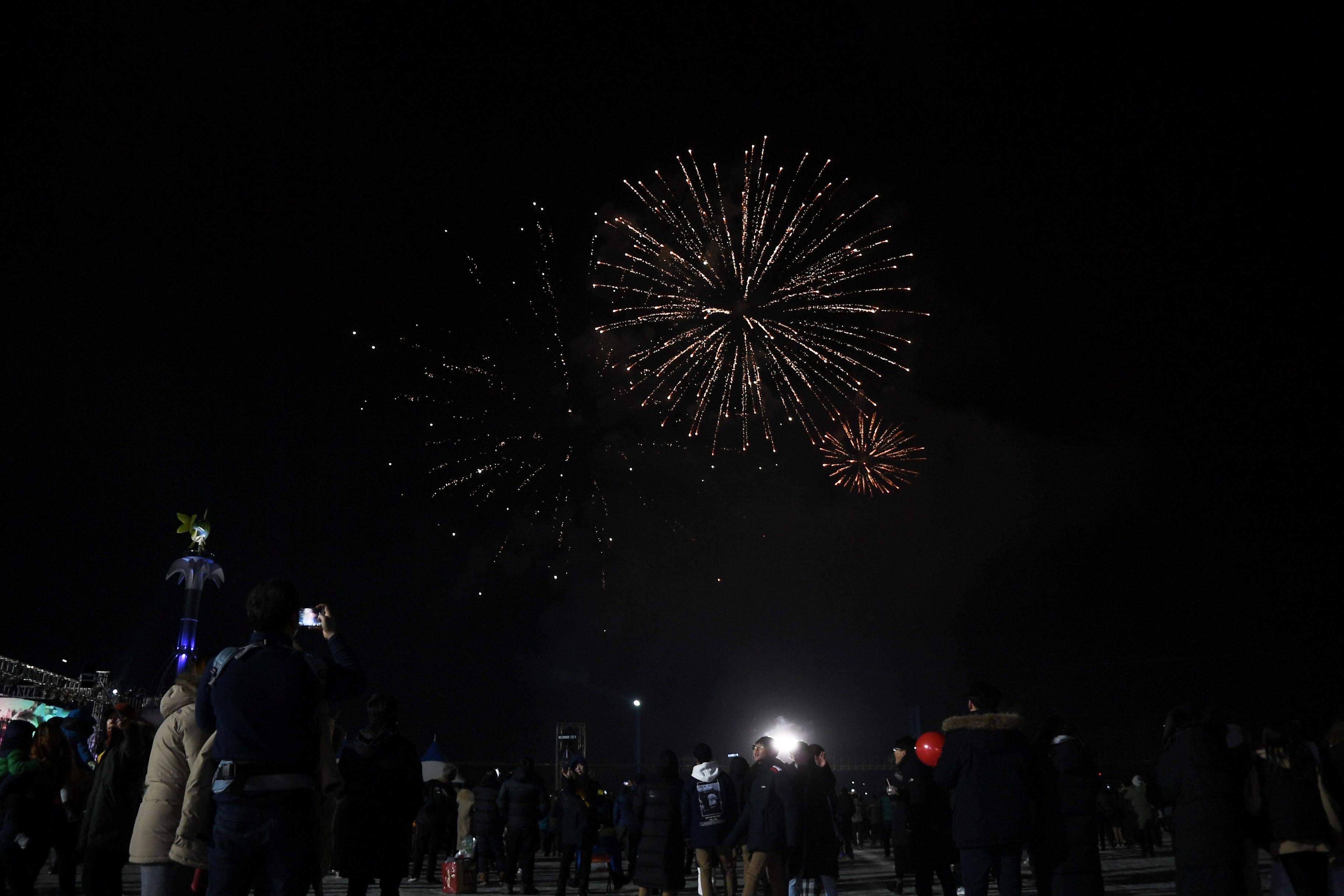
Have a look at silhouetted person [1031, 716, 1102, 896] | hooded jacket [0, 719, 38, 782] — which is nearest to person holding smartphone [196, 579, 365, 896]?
hooded jacket [0, 719, 38, 782]

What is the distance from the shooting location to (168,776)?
19.1ft

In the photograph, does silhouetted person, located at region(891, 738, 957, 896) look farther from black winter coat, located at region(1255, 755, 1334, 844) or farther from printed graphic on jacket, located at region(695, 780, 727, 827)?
black winter coat, located at region(1255, 755, 1334, 844)

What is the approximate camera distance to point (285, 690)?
162 inches

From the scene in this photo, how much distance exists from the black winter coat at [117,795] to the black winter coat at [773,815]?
5140mm

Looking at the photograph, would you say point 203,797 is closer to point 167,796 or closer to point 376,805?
point 167,796

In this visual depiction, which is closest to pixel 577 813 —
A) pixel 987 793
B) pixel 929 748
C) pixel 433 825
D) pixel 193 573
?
pixel 929 748

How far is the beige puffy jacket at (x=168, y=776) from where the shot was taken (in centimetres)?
568

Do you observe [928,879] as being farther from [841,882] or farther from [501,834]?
[501,834]

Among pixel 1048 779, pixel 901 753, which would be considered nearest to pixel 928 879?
pixel 901 753

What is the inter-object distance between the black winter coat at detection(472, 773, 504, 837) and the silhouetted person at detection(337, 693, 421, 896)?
7.66 meters

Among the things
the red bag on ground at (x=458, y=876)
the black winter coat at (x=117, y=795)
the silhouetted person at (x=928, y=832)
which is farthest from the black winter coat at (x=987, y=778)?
the red bag on ground at (x=458, y=876)

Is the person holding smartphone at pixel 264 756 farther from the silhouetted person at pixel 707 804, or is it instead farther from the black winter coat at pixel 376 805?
the silhouetted person at pixel 707 804

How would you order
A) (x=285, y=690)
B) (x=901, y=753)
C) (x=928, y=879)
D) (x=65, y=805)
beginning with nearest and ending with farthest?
(x=285, y=690)
(x=65, y=805)
(x=928, y=879)
(x=901, y=753)

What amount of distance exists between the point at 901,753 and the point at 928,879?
1538mm
